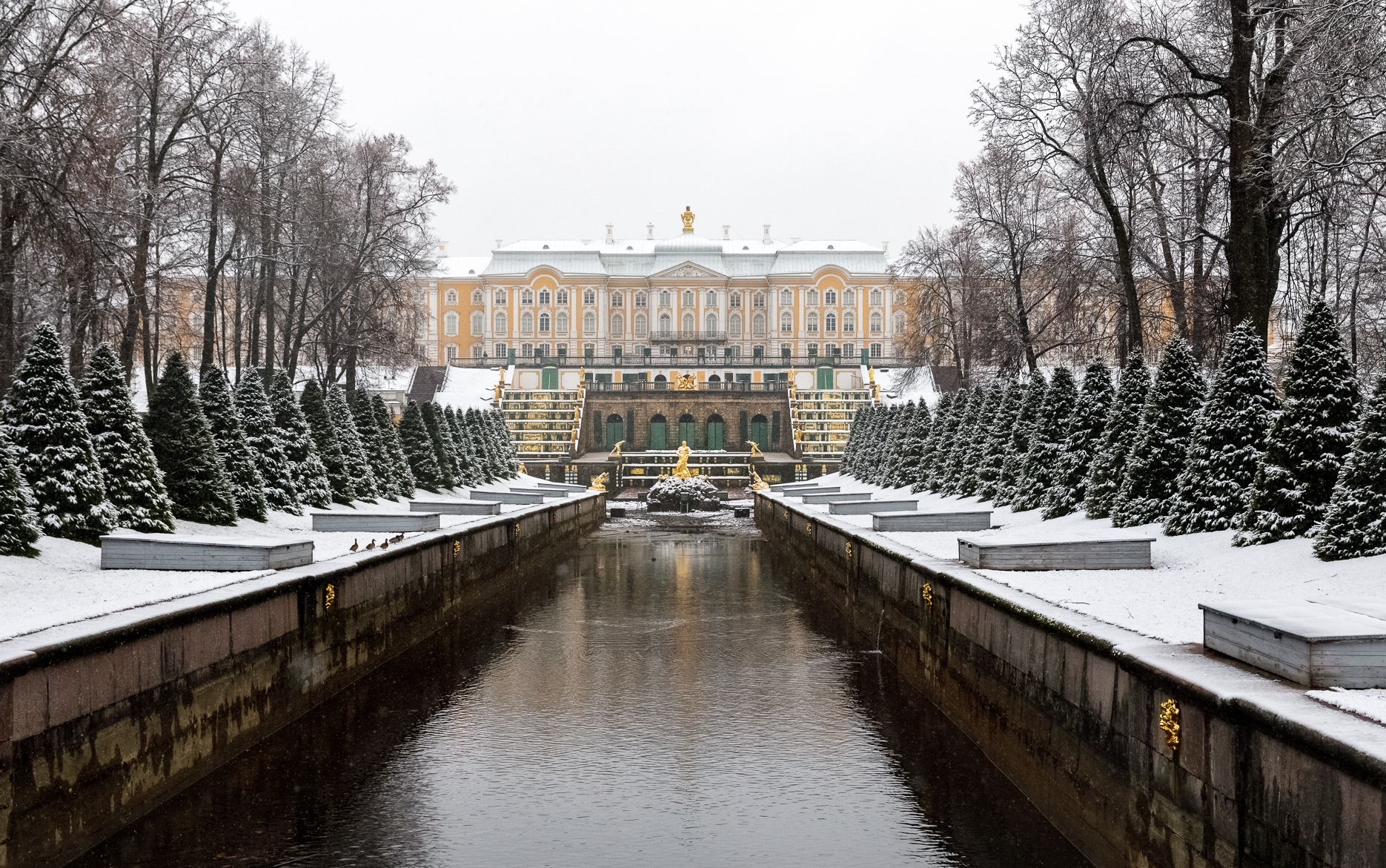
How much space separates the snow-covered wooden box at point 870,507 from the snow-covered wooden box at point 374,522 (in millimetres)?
8709

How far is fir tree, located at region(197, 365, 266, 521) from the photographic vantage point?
17453 millimetres

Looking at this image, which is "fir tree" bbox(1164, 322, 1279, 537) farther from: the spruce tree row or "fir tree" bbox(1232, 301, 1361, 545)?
"fir tree" bbox(1232, 301, 1361, 545)

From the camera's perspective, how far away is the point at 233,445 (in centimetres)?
1781

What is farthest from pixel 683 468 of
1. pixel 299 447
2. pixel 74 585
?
pixel 74 585

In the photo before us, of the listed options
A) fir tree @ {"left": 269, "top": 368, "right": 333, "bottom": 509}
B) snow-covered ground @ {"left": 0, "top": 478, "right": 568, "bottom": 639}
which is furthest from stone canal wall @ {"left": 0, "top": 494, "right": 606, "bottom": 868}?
fir tree @ {"left": 269, "top": 368, "right": 333, "bottom": 509}

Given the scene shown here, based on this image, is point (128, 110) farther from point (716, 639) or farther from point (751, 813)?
point (751, 813)

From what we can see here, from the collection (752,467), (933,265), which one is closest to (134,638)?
(933,265)

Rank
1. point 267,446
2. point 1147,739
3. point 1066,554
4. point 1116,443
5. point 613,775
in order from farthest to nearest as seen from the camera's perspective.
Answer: point 267,446
point 1116,443
point 1066,554
point 613,775
point 1147,739

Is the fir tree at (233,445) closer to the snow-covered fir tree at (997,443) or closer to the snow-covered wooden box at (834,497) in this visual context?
the snow-covered fir tree at (997,443)

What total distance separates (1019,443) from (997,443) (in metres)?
1.36

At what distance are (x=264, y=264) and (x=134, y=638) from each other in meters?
22.4

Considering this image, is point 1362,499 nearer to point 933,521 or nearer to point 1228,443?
point 1228,443

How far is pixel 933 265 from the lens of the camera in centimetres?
3953

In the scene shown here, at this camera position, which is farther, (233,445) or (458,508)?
(458,508)
